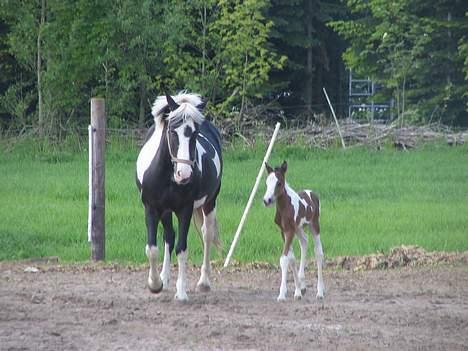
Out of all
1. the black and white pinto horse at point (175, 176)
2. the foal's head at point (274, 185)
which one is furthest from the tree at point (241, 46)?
the foal's head at point (274, 185)

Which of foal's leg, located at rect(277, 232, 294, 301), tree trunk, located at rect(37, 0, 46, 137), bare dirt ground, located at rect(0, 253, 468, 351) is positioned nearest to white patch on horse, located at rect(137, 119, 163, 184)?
bare dirt ground, located at rect(0, 253, 468, 351)

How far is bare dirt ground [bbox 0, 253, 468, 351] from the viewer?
8.78m

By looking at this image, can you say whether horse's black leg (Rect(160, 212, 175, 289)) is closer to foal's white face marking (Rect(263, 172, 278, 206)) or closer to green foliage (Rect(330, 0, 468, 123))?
foal's white face marking (Rect(263, 172, 278, 206))

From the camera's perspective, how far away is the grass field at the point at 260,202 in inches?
603

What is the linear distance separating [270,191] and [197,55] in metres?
27.5

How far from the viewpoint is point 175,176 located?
10961 millimetres

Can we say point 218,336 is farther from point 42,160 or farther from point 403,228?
point 42,160

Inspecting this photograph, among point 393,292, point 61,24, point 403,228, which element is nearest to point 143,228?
point 403,228

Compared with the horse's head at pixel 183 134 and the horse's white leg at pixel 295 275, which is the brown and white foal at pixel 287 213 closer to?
the horse's white leg at pixel 295 275

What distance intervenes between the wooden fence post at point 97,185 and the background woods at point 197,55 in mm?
18942

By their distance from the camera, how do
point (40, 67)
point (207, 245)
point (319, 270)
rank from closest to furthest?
point (319, 270) < point (207, 245) < point (40, 67)

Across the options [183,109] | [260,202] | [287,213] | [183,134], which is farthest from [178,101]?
[260,202]

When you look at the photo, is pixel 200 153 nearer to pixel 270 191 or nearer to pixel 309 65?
pixel 270 191

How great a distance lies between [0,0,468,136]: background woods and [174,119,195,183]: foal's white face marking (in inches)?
871
